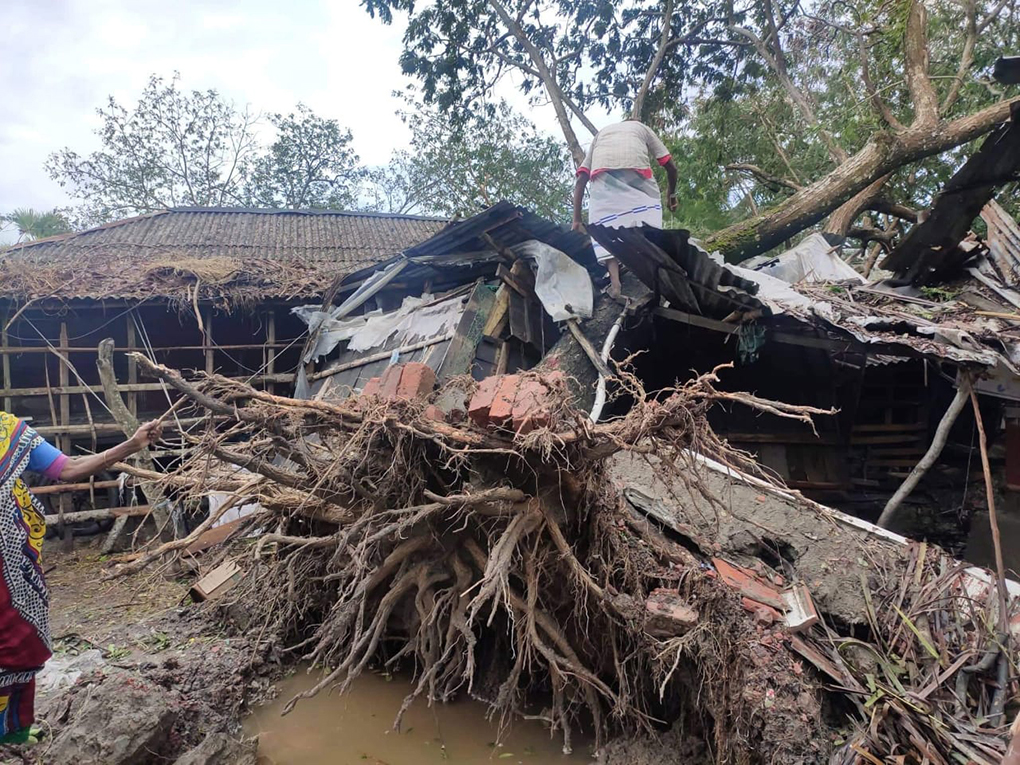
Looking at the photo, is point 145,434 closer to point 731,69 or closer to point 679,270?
point 679,270

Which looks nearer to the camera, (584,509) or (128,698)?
(128,698)

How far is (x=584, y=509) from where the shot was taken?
3562mm

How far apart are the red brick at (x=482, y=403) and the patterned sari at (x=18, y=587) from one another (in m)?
1.93

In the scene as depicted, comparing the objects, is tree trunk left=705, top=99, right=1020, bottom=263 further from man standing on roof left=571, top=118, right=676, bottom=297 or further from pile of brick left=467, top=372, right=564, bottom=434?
pile of brick left=467, top=372, right=564, bottom=434

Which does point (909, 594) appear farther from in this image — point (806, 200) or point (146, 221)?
point (146, 221)

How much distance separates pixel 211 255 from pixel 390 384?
28.0 ft

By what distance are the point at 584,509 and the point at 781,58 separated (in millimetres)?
10032

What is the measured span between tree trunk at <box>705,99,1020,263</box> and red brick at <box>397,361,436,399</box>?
4512 mm

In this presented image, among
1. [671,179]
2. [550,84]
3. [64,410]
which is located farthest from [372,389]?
[550,84]

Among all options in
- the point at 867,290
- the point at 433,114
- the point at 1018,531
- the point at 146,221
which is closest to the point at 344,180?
the point at 433,114

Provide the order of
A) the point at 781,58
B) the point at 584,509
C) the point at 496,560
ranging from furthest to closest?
the point at 781,58 < the point at 584,509 < the point at 496,560

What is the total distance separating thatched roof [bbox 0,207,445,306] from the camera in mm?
7859

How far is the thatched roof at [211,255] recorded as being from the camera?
25.8 ft

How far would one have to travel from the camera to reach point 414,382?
3.47 m
